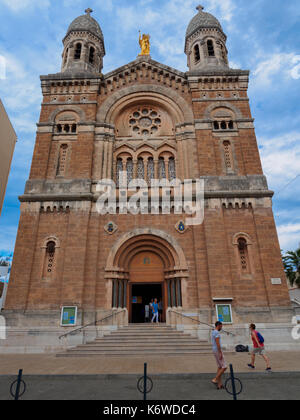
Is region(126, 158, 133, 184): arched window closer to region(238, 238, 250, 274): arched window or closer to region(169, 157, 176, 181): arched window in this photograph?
region(169, 157, 176, 181): arched window

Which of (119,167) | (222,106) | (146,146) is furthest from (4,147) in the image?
(222,106)

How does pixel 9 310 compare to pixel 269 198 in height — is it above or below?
below

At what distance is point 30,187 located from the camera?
1820cm

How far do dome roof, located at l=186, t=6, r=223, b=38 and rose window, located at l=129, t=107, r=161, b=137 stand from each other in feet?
34.8

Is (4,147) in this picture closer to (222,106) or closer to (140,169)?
(140,169)

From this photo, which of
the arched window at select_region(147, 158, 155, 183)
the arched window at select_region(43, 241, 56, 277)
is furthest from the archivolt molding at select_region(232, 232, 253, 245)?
the arched window at select_region(43, 241, 56, 277)

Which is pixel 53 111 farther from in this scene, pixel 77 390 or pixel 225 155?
pixel 77 390

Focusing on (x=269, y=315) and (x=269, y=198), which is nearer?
(x=269, y=315)

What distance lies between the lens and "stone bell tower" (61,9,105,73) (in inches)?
938

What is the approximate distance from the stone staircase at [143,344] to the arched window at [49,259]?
5022 millimetres
